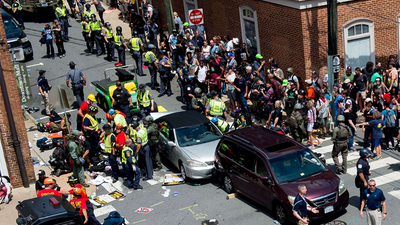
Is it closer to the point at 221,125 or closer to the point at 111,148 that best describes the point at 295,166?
the point at 221,125

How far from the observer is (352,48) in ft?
63.5

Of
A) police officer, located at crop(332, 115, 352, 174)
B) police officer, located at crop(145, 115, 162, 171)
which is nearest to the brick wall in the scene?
police officer, located at crop(145, 115, 162, 171)

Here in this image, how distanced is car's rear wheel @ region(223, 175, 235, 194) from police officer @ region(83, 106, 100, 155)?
16.8 ft

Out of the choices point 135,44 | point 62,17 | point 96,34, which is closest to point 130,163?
point 135,44

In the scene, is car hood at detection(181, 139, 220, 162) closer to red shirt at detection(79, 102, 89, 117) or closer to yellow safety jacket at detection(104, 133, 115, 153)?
yellow safety jacket at detection(104, 133, 115, 153)

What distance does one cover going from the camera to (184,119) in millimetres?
15500

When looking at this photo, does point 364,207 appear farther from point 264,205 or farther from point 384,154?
point 384,154

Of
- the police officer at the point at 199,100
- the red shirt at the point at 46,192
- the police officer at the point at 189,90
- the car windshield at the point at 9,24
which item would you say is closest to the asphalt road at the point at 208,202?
the red shirt at the point at 46,192

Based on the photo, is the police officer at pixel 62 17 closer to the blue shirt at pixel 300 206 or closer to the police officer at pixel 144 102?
the police officer at pixel 144 102

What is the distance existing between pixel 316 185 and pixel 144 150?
18.5 feet

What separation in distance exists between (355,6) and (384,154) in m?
6.84

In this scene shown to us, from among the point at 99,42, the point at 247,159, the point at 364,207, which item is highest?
the point at 99,42

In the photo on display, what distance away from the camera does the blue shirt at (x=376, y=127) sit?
46.9 ft

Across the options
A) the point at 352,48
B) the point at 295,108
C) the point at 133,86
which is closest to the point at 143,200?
the point at 295,108
